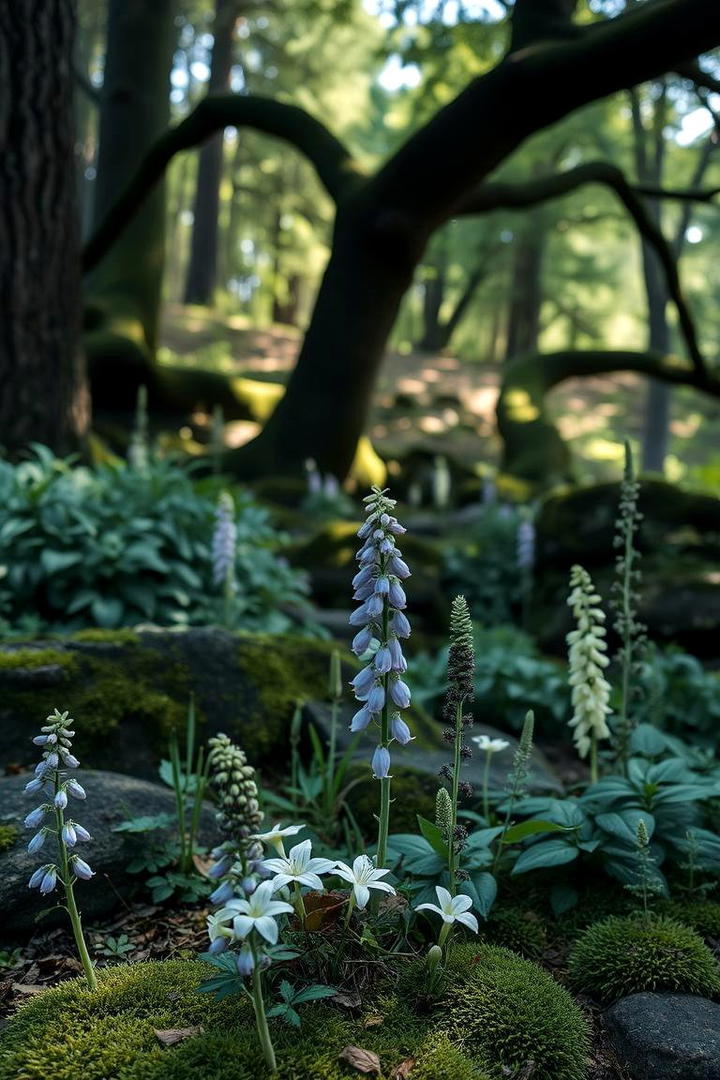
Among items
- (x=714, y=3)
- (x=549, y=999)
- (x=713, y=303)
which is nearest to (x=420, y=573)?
(x=714, y=3)

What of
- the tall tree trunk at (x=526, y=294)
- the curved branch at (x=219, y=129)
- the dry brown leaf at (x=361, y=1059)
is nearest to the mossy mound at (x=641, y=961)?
the dry brown leaf at (x=361, y=1059)

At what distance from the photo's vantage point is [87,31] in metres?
24.6

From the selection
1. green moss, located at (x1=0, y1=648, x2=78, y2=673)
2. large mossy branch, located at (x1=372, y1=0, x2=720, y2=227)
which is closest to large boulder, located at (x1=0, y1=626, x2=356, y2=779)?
green moss, located at (x1=0, y1=648, x2=78, y2=673)

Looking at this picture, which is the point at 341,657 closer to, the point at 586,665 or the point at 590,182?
the point at 586,665

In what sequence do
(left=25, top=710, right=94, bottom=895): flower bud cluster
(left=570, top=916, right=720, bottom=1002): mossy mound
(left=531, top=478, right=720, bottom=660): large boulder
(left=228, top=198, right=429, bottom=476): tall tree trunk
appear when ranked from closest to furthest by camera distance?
(left=25, top=710, right=94, bottom=895): flower bud cluster < (left=570, top=916, right=720, bottom=1002): mossy mound < (left=531, top=478, right=720, bottom=660): large boulder < (left=228, top=198, right=429, bottom=476): tall tree trunk

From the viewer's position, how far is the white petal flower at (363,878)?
206 cm

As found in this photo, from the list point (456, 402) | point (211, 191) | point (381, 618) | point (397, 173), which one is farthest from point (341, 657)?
point (211, 191)

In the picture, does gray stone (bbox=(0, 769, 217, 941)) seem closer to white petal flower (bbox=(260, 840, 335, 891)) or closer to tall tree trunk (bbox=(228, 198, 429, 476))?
white petal flower (bbox=(260, 840, 335, 891))

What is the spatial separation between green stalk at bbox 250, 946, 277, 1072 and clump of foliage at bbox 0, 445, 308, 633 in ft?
10.1

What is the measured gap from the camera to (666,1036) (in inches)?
88.3

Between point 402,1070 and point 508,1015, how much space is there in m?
0.35

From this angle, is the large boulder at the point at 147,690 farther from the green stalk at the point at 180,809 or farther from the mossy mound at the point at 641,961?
the mossy mound at the point at 641,961

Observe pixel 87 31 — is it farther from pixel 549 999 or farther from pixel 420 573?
pixel 549 999

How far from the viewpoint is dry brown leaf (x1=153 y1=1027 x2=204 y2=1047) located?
204cm
